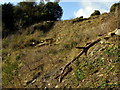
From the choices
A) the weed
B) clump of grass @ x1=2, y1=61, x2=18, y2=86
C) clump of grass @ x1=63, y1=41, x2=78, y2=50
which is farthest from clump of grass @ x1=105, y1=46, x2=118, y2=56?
clump of grass @ x1=2, y1=61, x2=18, y2=86

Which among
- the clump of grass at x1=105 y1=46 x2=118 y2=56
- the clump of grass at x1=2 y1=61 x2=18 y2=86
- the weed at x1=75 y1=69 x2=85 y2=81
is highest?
the clump of grass at x1=105 y1=46 x2=118 y2=56

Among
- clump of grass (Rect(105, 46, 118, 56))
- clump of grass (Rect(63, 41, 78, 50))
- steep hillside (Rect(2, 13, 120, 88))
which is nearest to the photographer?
steep hillside (Rect(2, 13, 120, 88))

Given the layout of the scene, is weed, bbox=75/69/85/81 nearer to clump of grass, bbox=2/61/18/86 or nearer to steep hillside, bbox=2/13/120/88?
steep hillside, bbox=2/13/120/88

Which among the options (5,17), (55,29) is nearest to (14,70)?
(55,29)

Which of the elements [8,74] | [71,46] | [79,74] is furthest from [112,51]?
[8,74]

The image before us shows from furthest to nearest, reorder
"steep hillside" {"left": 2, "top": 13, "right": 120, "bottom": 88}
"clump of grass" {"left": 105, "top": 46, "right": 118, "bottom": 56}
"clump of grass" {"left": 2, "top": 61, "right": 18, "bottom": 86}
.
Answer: "clump of grass" {"left": 2, "top": 61, "right": 18, "bottom": 86}, "clump of grass" {"left": 105, "top": 46, "right": 118, "bottom": 56}, "steep hillside" {"left": 2, "top": 13, "right": 120, "bottom": 88}

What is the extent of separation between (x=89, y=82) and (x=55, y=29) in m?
7.90

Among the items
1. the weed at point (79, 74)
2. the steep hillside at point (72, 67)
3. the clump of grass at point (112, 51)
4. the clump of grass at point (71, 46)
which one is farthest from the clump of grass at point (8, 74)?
the clump of grass at point (112, 51)

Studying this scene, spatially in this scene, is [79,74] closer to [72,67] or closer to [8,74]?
[72,67]

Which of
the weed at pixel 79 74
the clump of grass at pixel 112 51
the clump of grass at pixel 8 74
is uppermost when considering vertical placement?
the clump of grass at pixel 112 51

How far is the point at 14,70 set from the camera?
7207 millimetres

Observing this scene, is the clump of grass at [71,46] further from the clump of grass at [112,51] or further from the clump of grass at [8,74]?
the clump of grass at [112,51]

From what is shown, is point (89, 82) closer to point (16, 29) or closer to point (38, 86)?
point (38, 86)

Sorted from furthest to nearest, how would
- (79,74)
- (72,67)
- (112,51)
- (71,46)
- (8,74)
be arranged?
(71,46) → (8,74) → (72,67) → (112,51) → (79,74)
